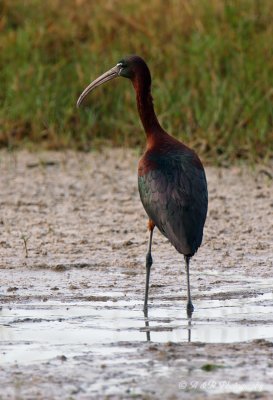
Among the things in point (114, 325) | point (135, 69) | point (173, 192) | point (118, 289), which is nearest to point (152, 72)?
point (135, 69)

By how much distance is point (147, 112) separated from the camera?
7461mm

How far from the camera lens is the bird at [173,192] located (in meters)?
6.55

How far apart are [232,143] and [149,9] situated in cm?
239

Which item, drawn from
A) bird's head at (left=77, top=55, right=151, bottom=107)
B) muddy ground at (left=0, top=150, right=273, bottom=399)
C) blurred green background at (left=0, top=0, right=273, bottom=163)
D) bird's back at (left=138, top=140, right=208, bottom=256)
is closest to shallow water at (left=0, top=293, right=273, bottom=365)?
muddy ground at (left=0, top=150, right=273, bottom=399)

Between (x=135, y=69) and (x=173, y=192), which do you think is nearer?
(x=173, y=192)

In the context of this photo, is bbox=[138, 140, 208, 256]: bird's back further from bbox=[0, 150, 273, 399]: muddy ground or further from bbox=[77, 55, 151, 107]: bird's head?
bbox=[77, 55, 151, 107]: bird's head

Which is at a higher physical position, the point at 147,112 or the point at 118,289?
the point at 147,112

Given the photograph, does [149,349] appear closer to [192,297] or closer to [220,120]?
[192,297]

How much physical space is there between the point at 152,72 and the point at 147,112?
14.1ft

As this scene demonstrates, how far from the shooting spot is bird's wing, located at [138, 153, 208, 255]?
6.55 metres

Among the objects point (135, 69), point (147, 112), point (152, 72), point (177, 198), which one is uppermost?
point (152, 72)

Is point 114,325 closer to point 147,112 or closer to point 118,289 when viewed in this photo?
point 118,289

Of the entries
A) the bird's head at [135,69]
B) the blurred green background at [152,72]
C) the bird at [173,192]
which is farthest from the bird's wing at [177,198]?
the blurred green background at [152,72]

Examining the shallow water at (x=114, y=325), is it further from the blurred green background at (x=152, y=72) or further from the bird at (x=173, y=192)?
the blurred green background at (x=152, y=72)
